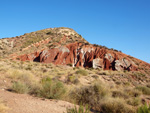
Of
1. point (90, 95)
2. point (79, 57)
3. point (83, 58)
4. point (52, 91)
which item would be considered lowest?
point (90, 95)

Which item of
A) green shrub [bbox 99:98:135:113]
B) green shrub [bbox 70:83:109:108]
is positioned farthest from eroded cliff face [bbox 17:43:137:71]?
green shrub [bbox 99:98:135:113]

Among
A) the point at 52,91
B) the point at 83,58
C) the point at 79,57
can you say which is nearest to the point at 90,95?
the point at 52,91

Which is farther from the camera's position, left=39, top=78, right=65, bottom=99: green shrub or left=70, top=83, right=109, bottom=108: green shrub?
→ left=70, top=83, right=109, bottom=108: green shrub

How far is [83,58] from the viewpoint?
3666 centimetres

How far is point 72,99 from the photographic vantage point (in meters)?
7.12

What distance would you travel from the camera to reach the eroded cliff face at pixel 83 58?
33875 millimetres

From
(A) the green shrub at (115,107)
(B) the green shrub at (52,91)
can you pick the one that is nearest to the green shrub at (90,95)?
(A) the green shrub at (115,107)

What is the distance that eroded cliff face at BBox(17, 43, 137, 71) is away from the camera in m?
33.9

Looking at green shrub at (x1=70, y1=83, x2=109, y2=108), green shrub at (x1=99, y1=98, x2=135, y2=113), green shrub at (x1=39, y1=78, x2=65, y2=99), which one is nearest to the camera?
green shrub at (x1=99, y1=98, x2=135, y2=113)

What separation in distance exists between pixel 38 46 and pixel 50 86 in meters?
36.4

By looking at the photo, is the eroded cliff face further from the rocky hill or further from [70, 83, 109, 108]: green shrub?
[70, 83, 109, 108]: green shrub

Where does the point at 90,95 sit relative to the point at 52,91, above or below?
below

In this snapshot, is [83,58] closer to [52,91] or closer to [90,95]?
[90,95]

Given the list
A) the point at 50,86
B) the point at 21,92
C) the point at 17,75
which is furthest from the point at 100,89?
the point at 17,75
